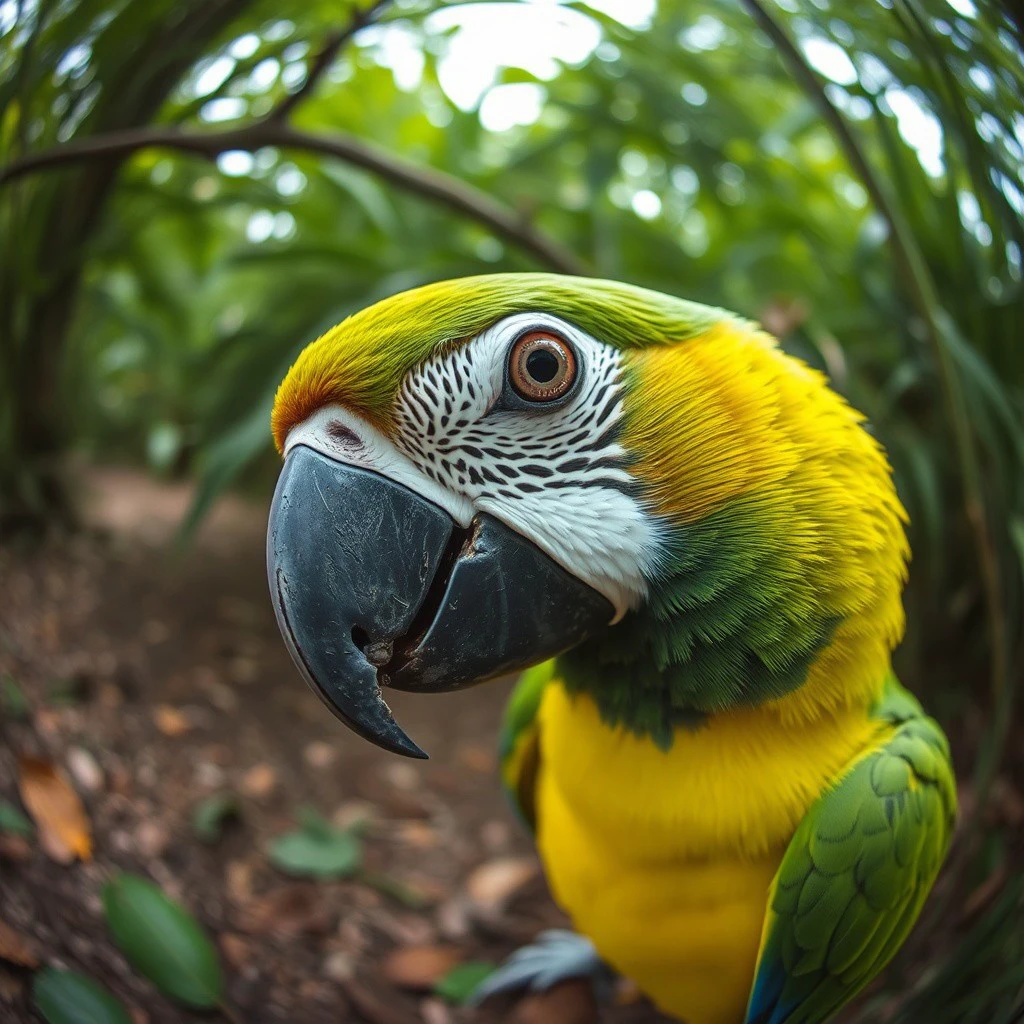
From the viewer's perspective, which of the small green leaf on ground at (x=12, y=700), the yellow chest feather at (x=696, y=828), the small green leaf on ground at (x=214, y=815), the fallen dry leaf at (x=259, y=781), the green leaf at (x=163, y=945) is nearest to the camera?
the yellow chest feather at (x=696, y=828)

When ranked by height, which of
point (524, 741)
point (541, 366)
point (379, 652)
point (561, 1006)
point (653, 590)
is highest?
point (541, 366)

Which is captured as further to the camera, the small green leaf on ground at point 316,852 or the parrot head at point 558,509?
the small green leaf on ground at point 316,852

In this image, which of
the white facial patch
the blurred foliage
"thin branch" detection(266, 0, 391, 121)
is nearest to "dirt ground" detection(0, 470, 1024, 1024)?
the blurred foliage

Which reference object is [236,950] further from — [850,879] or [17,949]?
[850,879]

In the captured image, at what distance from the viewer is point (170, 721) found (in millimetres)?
1553

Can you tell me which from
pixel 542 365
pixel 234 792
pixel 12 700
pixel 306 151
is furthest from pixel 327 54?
pixel 234 792

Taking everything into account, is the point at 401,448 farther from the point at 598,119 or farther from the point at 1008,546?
the point at 598,119

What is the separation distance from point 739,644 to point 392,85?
1.93 meters

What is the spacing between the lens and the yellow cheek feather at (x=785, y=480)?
72cm

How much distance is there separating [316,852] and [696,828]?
856mm

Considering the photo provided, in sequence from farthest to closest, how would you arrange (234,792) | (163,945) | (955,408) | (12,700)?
1. (234,792)
2. (12,700)
3. (955,408)
4. (163,945)

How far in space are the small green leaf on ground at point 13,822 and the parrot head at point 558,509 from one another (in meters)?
0.60

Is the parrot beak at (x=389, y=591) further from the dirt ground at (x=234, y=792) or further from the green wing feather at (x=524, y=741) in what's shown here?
the dirt ground at (x=234, y=792)

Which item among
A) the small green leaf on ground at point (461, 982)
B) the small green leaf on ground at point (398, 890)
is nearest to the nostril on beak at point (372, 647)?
the small green leaf on ground at point (461, 982)
